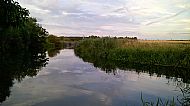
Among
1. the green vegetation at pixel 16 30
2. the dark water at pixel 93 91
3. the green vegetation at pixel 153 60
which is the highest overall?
the green vegetation at pixel 16 30

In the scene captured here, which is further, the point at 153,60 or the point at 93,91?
the point at 153,60

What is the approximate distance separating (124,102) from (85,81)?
222 inches

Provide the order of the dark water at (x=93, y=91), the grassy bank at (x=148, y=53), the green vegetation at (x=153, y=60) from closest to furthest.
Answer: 1. the dark water at (x=93, y=91)
2. the green vegetation at (x=153, y=60)
3. the grassy bank at (x=148, y=53)

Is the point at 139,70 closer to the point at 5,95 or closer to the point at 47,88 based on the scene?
the point at 47,88

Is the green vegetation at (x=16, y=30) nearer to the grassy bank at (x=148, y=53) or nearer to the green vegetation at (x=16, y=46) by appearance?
the green vegetation at (x=16, y=46)

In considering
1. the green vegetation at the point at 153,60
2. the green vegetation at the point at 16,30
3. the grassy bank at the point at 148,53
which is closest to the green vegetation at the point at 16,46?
the green vegetation at the point at 16,30

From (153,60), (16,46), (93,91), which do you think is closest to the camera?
(93,91)

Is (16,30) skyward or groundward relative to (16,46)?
skyward

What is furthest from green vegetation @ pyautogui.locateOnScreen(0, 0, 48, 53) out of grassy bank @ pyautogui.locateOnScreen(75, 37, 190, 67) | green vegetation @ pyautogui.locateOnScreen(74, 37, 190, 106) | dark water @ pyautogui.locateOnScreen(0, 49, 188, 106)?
grassy bank @ pyautogui.locateOnScreen(75, 37, 190, 67)

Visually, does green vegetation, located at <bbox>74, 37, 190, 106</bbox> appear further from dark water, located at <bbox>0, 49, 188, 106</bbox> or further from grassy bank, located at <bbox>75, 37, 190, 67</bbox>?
dark water, located at <bbox>0, 49, 188, 106</bbox>

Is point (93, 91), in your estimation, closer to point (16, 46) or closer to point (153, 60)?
point (153, 60)

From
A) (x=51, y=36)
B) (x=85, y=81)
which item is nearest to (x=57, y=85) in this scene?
(x=85, y=81)

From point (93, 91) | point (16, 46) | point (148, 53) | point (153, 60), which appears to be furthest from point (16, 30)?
point (93, 91)

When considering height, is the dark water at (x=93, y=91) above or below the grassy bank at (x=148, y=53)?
below
